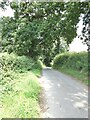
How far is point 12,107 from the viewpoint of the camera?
655 cm

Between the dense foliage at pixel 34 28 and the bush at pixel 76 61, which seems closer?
the dense foliage at pixel 34 28

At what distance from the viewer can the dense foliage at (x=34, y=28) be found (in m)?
17.3

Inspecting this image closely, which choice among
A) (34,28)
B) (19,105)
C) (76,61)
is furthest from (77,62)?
(19,105)

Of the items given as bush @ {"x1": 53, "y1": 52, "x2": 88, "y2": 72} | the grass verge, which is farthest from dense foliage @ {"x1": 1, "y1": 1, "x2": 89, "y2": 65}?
the grass verge

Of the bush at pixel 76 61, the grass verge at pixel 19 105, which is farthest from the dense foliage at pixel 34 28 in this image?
the grass verge at pixel 19 105

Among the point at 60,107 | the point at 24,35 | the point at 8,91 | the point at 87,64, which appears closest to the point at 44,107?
the point at 60,107

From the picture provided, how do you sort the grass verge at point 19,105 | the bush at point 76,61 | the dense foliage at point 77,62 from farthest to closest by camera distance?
1. the bush at point 76,61
2. the dense foliage at point 77,62
3. the grass verge at point 19,105

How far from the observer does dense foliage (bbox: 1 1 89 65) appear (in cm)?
1734

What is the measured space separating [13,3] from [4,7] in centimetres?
360

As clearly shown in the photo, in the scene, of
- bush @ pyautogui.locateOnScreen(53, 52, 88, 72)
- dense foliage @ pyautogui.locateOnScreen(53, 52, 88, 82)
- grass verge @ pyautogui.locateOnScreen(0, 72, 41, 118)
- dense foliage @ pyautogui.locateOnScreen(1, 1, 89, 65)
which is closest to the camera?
grass verge @ pyautogui.locateOnScreen(0, 72, 41, 118)

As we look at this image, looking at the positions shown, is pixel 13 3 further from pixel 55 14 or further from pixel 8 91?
pixel 8 91

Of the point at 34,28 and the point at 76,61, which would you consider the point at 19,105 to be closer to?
the point at 34,28

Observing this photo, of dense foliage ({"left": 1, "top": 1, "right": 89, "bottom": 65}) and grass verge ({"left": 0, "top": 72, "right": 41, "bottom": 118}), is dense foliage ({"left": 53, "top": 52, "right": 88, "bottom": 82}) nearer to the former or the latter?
dense foliage ({"left": 1, "top": 1, "right": 89, "bottom": 65})

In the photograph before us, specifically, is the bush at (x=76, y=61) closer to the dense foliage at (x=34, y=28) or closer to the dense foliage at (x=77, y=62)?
the dense foliage at (x=77, y=62)
